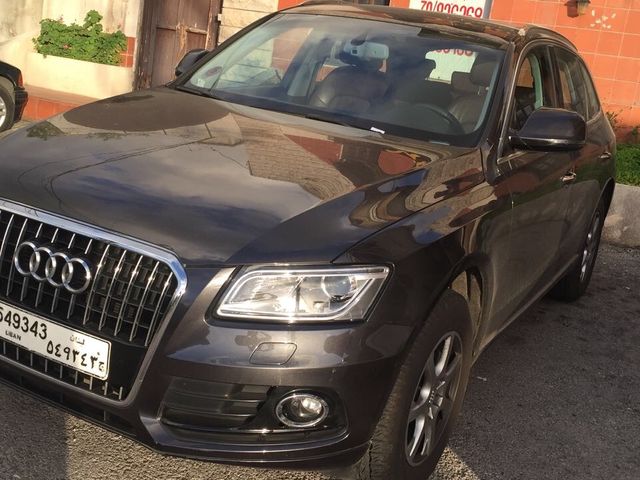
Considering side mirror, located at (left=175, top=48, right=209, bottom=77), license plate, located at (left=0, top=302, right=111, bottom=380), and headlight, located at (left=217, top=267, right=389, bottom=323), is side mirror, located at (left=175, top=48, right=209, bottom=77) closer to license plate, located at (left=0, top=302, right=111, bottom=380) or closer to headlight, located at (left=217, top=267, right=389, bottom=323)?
license plate, located at (left=0, top=302, right=111, bottom=380)

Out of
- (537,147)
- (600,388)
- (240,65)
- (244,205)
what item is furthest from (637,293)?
(244,205)

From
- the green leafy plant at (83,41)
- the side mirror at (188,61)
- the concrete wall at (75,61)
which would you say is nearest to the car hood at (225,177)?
the side mirror at (188,61)

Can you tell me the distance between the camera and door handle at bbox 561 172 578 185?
4215 mm

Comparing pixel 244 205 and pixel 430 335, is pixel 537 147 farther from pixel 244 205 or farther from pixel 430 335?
pixel 244 205

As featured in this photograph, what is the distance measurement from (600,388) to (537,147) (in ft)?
4.74

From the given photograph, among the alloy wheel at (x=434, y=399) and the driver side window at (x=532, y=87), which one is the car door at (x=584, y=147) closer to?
the driver side window at (x=532, y=87)

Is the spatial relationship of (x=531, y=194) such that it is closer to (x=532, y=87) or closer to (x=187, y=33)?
(x=532, y=87)

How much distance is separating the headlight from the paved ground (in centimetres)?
90

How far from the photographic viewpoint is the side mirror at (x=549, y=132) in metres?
3.54

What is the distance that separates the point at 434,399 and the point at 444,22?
212cm

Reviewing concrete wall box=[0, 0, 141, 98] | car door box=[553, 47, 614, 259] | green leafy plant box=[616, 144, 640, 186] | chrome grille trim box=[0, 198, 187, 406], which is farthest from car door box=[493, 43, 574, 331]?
concrete wall box=[0, 0, 141, 98]

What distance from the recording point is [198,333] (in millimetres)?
2373

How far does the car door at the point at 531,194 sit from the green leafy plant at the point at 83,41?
27.5 ft

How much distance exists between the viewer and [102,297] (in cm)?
251
